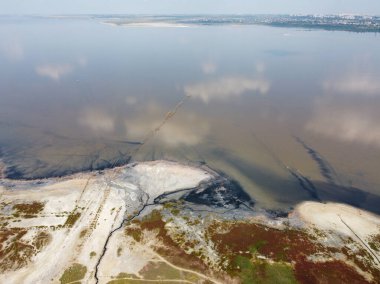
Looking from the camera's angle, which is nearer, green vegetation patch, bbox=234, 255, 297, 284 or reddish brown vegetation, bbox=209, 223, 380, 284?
green vegetation patch, bbox=234, 255, 297, 284

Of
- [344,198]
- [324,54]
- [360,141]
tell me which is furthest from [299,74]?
[344,198]

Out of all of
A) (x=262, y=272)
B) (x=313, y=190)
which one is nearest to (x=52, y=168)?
(x=262, y=272)

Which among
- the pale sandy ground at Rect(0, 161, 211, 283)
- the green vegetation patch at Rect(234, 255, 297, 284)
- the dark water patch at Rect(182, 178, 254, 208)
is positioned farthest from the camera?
the dark water patch at Rect(182, 178, 254, 208)

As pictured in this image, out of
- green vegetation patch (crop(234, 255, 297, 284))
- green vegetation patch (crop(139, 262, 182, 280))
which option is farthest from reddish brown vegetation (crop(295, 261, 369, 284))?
green vegetation patch (crop(139, 262, 182, 280))

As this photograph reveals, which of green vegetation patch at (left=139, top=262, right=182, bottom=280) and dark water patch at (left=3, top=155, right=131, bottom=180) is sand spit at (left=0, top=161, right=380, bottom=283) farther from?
dark water patch at (left=3, top=155, right=131, bottom=180)

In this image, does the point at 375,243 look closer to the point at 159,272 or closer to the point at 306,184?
the point at 306,184

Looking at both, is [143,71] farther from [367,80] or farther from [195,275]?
[195,275]
